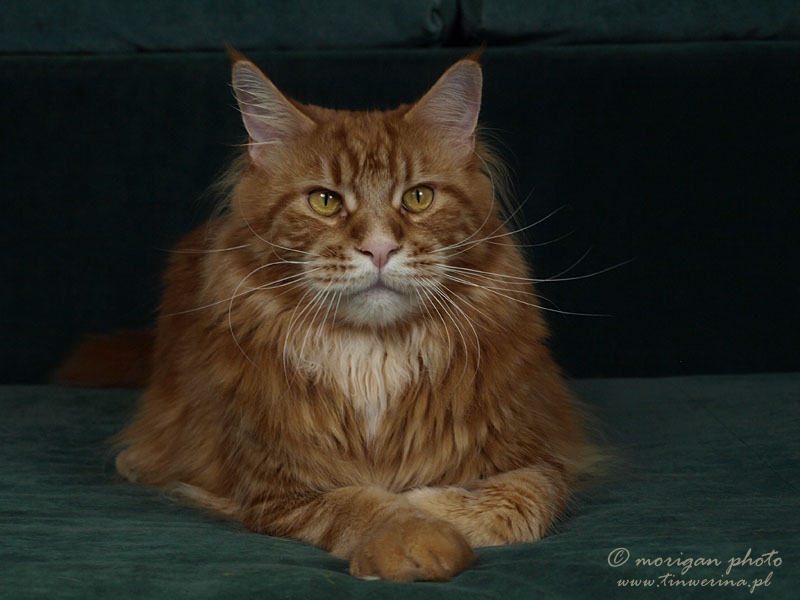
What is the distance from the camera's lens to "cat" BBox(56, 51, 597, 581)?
2025 mm

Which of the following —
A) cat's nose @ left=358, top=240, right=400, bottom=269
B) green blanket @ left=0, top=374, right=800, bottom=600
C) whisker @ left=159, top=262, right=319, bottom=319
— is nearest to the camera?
green blanket @ left=0, top=374, right=800, bottom=600

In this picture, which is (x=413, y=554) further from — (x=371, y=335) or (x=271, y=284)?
(x=271, y=284)

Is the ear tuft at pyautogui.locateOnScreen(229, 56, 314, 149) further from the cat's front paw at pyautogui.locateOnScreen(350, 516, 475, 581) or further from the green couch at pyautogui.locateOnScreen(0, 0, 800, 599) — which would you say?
the green couch at pyautogui.locateOnScreen(0, 0, 800, 599)

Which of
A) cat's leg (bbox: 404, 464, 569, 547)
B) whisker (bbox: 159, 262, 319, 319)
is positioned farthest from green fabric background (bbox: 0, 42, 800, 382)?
cat's leg (bbox: 404, 464, 569, 547)

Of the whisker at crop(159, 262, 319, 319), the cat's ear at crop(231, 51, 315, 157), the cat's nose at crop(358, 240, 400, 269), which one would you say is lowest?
the whisker at crop(159, 262, 319, 319)

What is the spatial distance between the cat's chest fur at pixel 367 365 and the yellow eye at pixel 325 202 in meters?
0.22

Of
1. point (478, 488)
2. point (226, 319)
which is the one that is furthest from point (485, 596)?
point (226, 319)

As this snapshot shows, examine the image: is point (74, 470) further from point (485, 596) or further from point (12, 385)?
point (485, 596)

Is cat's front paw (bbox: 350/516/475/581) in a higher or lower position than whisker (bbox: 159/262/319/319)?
lower

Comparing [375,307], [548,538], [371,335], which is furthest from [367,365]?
[548,538]

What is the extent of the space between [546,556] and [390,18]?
1.91 metres

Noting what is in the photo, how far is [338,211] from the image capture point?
2.08m

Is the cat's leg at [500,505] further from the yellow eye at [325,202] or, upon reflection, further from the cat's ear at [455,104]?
the cat's ear at [455,104]

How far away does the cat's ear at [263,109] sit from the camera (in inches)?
84.7
